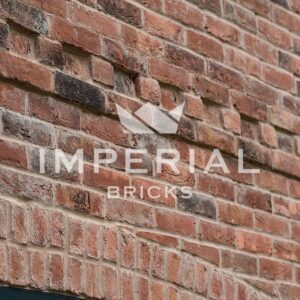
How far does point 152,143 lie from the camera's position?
3443 mm

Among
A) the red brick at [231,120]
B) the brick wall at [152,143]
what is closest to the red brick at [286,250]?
the brick wall at [152,143]

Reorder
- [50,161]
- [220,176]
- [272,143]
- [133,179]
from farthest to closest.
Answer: [272,143], [220,176], [133,179], [50,161]

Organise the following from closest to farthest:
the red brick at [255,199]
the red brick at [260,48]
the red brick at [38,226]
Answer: the red brick at [38,226]
the red brick at [255,199]
the red brick at [260,48]

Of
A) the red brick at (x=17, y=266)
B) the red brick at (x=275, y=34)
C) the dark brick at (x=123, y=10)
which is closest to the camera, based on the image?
the red brick at (x=17, y=266)

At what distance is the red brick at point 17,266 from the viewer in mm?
2787

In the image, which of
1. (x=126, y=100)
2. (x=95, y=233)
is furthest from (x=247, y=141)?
(x=95, y=233)

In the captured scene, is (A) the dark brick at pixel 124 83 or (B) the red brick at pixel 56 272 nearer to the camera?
(B) the red brick at pixel 56 272

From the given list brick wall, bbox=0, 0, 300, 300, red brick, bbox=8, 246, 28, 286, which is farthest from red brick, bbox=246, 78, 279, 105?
red brick, bbox=8, 246, 28, 286

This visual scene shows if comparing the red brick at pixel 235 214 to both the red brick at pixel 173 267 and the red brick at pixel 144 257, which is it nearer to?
the red brick at pixel 173 267

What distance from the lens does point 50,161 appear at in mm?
3041

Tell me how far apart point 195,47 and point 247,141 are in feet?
1.53

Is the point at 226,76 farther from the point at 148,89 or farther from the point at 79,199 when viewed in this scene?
the point at 79,199

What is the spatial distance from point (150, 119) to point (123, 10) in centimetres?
43

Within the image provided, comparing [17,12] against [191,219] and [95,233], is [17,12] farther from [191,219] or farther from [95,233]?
[191,219]
